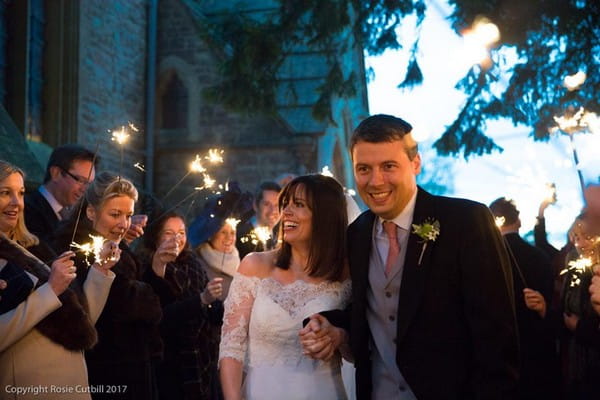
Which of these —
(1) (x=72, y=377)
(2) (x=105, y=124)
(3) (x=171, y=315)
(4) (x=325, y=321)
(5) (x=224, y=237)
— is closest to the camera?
(4) (x=325, y=321)

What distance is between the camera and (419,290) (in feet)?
9.69

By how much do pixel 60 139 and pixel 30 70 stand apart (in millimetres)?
1470

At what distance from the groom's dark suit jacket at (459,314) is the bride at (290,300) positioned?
1.50 feet

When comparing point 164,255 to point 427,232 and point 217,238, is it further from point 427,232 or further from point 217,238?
point 427,232

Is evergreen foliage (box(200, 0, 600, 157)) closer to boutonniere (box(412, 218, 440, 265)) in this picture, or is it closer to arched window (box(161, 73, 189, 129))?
arched window (box(161, 73, 189, 129))

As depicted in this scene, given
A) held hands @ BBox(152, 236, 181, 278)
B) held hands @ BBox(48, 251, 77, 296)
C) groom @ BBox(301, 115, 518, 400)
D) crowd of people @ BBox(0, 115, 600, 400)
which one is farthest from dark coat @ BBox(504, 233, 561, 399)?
held hands @ BBox(48, 251, 77, 296)

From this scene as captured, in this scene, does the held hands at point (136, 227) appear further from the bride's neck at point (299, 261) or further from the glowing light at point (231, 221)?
the bride's neck at point (299, 261)

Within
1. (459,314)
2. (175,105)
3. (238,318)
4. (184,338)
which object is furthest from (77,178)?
(175,105)

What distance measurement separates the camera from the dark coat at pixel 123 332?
14.1ft

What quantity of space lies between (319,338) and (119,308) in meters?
1.76

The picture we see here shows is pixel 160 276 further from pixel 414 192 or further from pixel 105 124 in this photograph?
pixel 105 124

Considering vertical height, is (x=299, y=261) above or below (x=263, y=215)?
below

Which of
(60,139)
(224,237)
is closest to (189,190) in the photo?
(60,139)

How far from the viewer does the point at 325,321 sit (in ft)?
10.7
